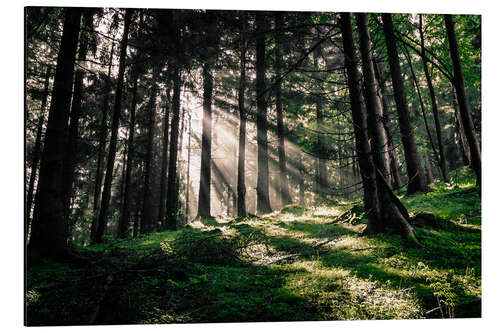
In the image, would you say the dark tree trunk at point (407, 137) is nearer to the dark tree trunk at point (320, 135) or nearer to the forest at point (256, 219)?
the forest at point (256, 219)

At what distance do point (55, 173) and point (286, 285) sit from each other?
11.5ft

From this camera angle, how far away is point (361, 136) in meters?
3.96

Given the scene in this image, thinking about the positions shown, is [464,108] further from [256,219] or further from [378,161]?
[256,219]

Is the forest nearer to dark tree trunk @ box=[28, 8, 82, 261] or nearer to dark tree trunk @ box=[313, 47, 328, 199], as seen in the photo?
dark tree trunk @ box=[28, 8, 82, 261]

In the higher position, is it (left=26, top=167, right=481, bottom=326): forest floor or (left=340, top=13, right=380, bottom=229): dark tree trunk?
(left=340, top=13, right=380, bottom=229): dark tree trunk

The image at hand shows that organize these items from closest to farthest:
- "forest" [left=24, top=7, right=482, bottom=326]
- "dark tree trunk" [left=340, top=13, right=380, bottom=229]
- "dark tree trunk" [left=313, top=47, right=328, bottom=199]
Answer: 1. "forest" [left=24, top=7, right=482, bottom=326]
2. "dark tree trunk" [left=340, top=13, right=380, bottom=229]
3. "dark tree trunk" [left=313, top=47, right=328, bottom=199]

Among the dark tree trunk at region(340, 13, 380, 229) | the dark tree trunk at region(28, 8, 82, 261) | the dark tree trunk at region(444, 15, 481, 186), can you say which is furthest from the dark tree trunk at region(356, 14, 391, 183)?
the dark tree trunk at region(28, 8, 82, 261)

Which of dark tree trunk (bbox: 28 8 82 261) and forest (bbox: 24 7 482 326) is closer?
forest (bbox: 24 7 482 326)

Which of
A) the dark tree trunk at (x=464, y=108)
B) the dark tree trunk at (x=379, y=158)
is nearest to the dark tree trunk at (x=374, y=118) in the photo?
the dark tree trunk at (x=379, y=158)

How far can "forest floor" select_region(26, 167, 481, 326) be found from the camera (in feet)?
8.08

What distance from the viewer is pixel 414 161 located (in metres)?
6.90

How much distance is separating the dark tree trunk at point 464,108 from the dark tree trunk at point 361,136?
55.7 inches

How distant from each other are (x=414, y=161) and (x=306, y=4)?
528 cm

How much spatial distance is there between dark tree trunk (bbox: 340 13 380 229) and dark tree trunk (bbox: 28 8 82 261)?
4.32 m
